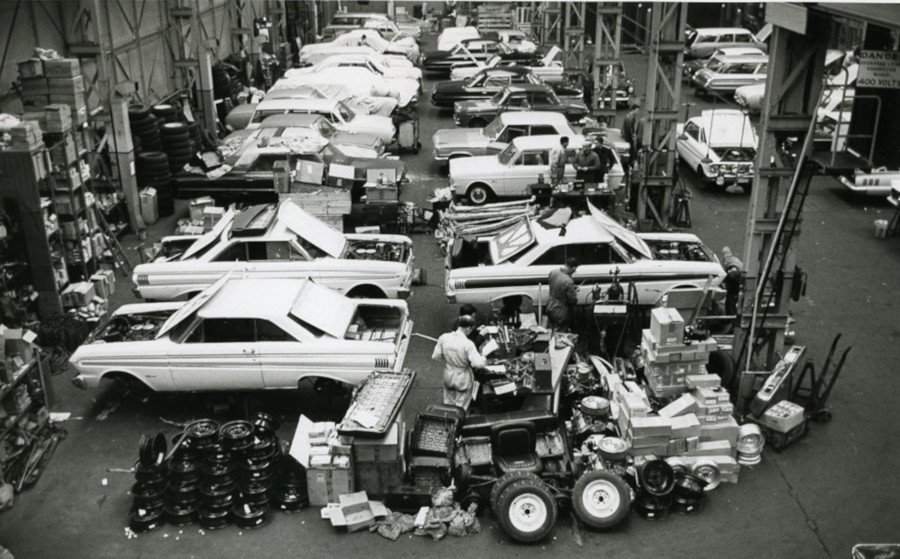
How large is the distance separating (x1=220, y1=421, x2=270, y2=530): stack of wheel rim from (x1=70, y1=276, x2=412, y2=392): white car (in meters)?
1.12

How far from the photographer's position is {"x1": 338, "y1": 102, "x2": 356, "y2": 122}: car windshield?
66.8 feet

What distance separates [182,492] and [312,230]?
5.10 metres

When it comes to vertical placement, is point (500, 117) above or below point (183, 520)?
above

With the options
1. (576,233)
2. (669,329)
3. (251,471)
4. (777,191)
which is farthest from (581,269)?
(251,471)

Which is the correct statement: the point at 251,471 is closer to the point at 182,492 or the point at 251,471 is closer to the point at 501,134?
the point at 182,492

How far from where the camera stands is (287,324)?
979 centimetres

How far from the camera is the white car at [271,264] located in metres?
12.0

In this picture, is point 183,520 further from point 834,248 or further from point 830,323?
point 834,248

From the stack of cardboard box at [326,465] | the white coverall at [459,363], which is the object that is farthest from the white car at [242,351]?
the stack of cardboard box at [326,465]

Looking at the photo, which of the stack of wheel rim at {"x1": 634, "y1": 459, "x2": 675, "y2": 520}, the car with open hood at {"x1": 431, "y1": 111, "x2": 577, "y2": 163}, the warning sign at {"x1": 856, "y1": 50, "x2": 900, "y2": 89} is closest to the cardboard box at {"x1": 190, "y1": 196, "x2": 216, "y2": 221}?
the car with open hood at {"x1": 431, "y1": 111, "x2": 577, "y2": 163}

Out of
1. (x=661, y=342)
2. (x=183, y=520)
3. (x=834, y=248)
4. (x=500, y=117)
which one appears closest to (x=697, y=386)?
(x=661, y=342)

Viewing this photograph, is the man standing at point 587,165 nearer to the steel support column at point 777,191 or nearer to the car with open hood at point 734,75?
the steel support column at point 777,191

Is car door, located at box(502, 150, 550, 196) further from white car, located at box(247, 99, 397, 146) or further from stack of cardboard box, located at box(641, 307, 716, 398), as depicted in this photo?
stack of cardboard box, located at box(641, 307, 716, 398)

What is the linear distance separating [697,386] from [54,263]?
30.0ft
